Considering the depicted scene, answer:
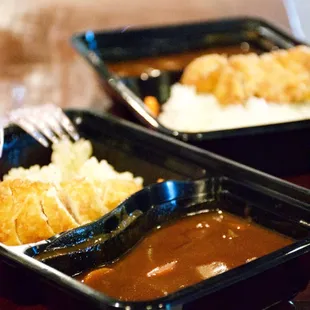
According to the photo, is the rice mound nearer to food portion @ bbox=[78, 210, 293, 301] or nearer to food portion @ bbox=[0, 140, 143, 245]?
food portion @ bbox=[0, 140, 143, 245]

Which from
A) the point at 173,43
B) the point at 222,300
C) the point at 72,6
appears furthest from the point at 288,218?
the point at 72,6

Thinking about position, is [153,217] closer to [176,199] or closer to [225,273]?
[176,199]

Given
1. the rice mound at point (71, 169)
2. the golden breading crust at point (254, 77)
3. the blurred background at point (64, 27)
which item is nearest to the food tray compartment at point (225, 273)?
the rice mound at point (71, 169)

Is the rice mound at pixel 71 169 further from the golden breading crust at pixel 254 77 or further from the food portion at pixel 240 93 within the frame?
the golden breading crust at pixel 254 77

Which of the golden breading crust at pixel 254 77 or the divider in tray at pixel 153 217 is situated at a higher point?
the golden breading crust at pixel 254 77

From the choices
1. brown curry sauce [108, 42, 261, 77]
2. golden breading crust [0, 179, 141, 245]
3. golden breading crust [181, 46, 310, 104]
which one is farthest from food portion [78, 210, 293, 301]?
brown curry sauce [108, 42, 261, 77]

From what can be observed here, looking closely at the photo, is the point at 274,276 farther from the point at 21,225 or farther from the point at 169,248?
the point at 21,225
